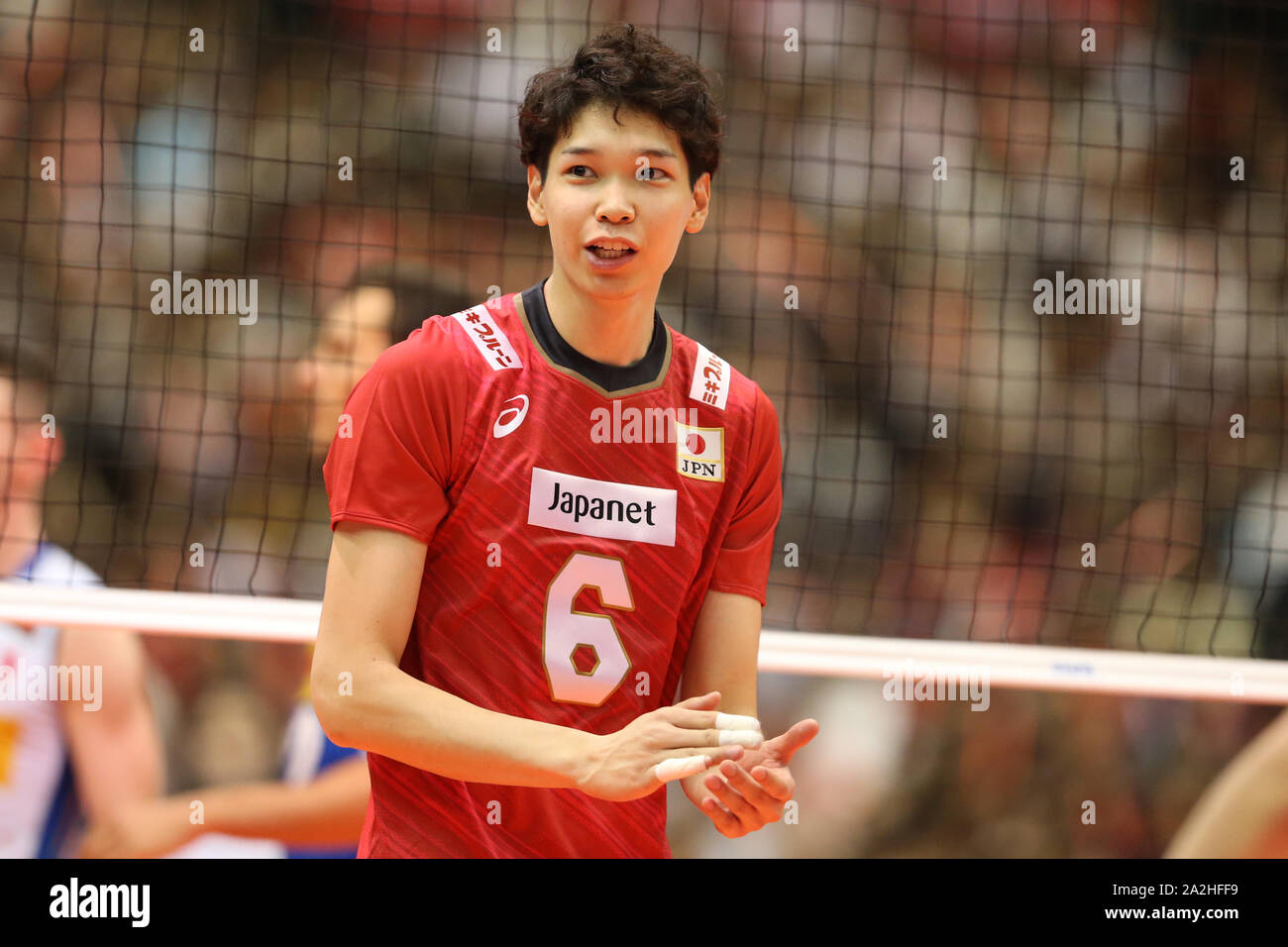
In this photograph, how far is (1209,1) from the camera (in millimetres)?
7801

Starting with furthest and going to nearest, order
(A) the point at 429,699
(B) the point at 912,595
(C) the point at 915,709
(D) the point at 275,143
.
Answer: (D) the point at 275,143, (B) the point at 912,595, (C) the point at 915,709, (A) the point at 429,699

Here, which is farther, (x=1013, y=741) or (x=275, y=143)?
(x=275, y=143)

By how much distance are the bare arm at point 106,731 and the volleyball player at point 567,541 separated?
2.57 metres

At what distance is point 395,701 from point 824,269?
506 cm

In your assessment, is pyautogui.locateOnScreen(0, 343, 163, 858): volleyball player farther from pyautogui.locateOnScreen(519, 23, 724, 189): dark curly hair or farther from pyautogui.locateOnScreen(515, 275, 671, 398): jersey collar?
pyautogui.locateOnScreen(519, 23, 724, 189): dark curly hair

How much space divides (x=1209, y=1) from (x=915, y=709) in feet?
14.5

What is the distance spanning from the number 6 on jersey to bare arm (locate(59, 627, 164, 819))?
290 cm

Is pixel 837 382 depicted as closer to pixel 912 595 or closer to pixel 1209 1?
pixel 912 595

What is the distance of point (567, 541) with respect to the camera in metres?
3.00

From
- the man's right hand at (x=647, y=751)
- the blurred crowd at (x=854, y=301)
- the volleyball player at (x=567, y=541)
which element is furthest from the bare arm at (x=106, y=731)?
the man's right hand at (x=647, y=751)

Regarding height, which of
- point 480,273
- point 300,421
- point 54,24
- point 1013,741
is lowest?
point 1013,741

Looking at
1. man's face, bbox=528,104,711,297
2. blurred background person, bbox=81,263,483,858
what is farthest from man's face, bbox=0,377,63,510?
man's face, bbox=528,104,711,297

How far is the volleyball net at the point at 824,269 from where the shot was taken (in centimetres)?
682

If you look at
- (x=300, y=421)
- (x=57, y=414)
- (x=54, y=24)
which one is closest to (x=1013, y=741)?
(x=300, y=421)
